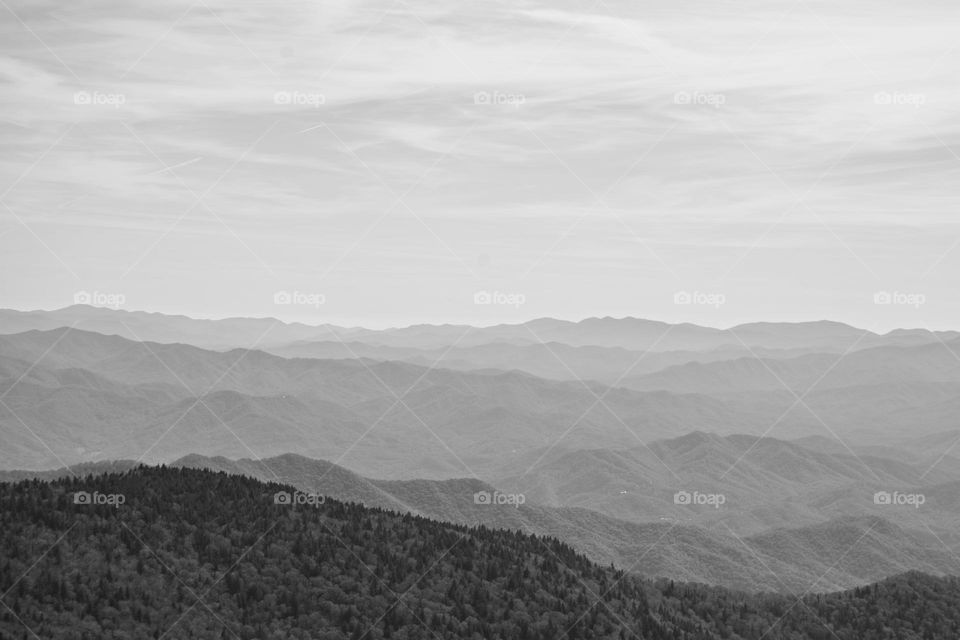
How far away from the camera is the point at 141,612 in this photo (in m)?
47.5

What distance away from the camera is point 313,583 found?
5431 cm

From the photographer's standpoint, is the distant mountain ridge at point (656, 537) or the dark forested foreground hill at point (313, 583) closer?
the dark forested foreground hill at point (313, 583)

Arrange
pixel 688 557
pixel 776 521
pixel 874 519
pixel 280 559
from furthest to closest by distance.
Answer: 1. pixel 776 521
2. pixel 874 519
3. pixel 688 557
4. pixel 280 559

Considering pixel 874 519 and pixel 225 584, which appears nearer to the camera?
pixel 225 584

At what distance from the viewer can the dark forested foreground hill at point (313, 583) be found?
4834 centimetres

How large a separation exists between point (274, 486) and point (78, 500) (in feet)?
49.3

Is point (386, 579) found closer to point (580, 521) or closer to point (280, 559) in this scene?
point (280, 559)

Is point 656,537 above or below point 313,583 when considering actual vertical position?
below

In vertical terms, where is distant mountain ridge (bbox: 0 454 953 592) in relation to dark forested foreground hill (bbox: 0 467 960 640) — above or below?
below

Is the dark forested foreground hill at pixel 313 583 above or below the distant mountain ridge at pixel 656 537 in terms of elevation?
above

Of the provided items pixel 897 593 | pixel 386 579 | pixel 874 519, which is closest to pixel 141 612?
pixel 386 579

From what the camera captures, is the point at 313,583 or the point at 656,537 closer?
the point at 313,583

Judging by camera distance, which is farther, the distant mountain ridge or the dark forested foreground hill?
the distant mountain ridge

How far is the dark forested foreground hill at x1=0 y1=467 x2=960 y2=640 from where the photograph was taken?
48.3 m
